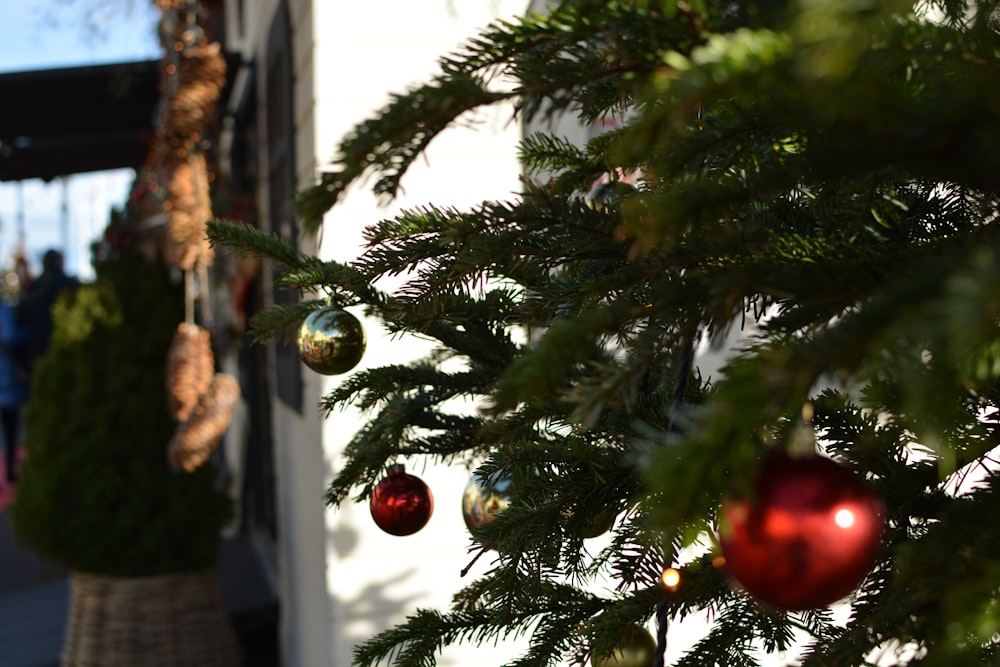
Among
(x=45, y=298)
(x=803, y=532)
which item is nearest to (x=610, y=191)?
(x=803, y=532)

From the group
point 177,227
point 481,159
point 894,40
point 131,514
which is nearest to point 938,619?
point 894,40

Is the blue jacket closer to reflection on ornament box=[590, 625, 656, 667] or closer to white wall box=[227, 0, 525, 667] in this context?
white wall box=[227, 0, 525, 667]

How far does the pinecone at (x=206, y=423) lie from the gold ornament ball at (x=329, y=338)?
2.20 metres

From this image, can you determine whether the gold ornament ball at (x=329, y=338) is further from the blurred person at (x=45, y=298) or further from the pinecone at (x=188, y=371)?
the blurred person at (x=45, y=298)

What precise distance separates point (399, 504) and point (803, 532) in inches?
33.3

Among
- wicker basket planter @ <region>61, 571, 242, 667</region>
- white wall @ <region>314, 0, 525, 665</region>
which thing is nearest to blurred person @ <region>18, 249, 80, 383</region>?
wicker basket planter @ <region>61, 571, 242, 667</region>

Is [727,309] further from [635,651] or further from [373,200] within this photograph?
[373,200]

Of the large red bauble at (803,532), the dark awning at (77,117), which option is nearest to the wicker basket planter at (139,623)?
the dark awning at (77,117)

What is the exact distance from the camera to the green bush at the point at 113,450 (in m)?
3.75

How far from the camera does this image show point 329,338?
1.18m

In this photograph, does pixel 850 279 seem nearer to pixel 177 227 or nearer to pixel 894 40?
pixel 894 40

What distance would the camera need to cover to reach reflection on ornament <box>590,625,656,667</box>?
1.01 m

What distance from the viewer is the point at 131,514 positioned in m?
3.75

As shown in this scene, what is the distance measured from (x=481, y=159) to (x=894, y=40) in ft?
7.35
